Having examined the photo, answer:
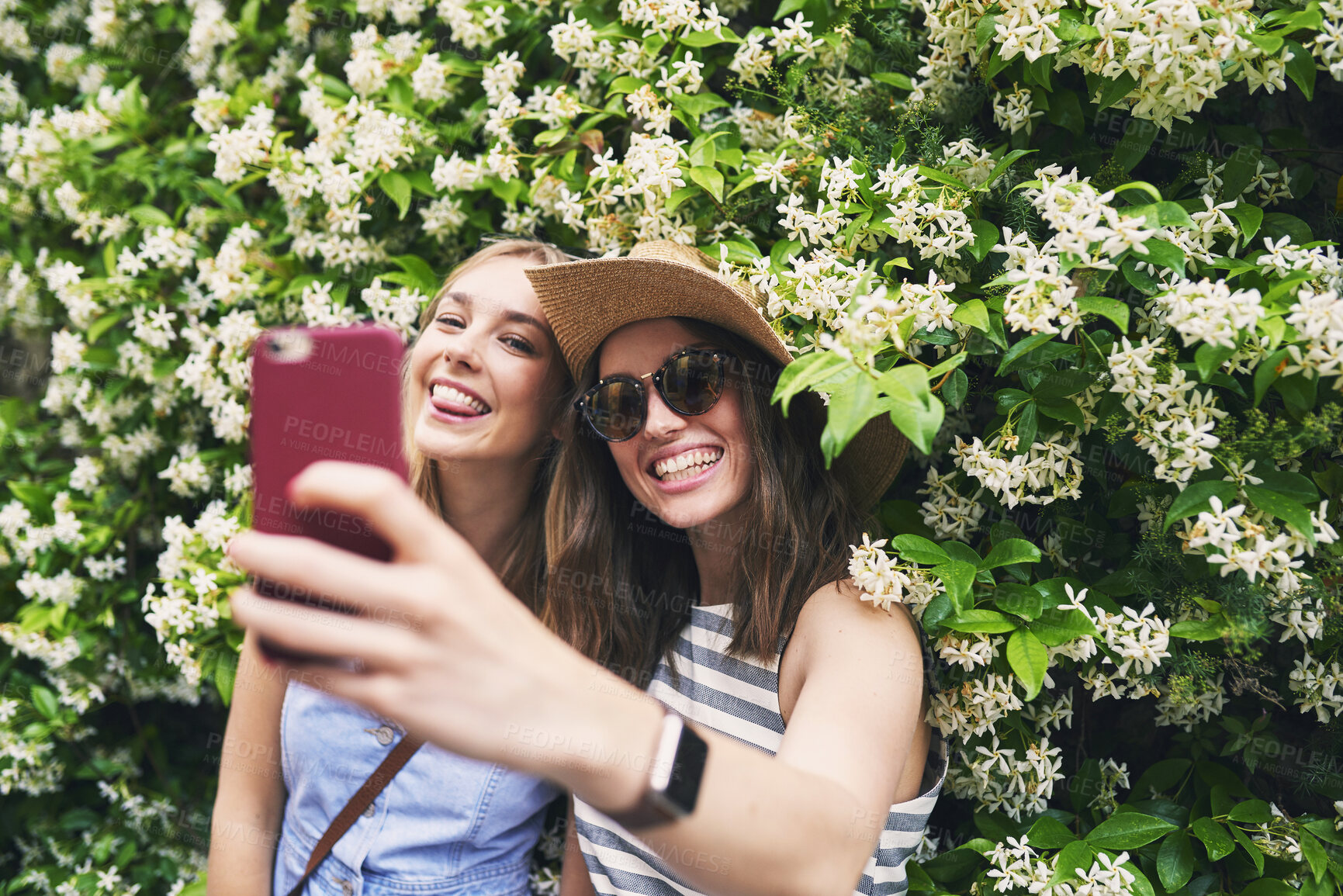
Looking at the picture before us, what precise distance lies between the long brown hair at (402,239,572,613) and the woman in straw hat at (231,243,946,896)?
0.63ft

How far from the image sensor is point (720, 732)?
1.78 metres

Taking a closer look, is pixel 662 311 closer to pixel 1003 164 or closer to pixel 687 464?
pixel 687 464

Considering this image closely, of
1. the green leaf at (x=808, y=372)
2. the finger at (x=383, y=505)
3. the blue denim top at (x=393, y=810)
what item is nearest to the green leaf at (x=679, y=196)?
the green leaf at (x=808, y=372)

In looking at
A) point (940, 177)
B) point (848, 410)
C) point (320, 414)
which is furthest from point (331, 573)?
point (940, 177)

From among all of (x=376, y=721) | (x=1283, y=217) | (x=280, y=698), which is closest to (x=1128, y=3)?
(x=1283, y=217)

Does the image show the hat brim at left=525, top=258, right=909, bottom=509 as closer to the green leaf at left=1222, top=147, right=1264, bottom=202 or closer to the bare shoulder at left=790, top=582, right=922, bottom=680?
the bare shoulder at left=790, top=582, right=922, bottom=680

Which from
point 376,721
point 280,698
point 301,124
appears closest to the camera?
point 376,721

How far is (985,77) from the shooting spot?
175 cm

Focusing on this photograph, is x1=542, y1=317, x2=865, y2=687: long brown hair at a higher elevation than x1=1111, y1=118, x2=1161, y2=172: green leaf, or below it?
below

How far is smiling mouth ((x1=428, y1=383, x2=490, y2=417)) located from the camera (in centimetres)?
202

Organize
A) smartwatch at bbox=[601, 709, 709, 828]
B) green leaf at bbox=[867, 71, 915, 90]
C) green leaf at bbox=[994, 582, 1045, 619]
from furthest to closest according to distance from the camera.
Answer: green leaf at bbox=[867, 71, 915, 90]
green leaf at bbox=[994, 582, 1045, 619]
smartwatch at bbox=[601, 709, 709, 828]

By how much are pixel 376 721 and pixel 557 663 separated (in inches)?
59.1

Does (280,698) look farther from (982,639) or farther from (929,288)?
(929,288)

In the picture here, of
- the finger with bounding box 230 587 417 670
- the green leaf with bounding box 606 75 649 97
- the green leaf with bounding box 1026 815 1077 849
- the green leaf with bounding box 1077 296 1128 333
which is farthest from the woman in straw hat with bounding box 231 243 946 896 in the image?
the green leaf with bounding box 606 75 649 97
